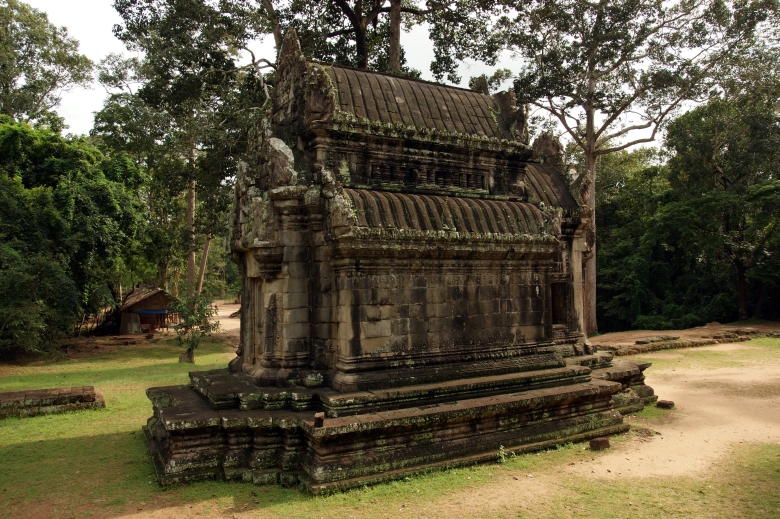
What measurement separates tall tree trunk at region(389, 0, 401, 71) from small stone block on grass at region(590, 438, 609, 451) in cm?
1594

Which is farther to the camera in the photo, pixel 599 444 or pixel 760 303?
pixel 760 303

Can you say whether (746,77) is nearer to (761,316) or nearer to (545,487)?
(761,316)

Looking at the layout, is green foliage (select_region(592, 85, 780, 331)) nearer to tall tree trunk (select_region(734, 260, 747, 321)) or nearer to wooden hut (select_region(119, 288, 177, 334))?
tall tree trunk (select_region(734, 260, 747, 321))

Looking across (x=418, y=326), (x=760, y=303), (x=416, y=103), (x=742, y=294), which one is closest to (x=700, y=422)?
(x=418, y=326)

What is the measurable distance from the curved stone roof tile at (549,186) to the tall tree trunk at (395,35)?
36.4ft

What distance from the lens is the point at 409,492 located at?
20.1 ft

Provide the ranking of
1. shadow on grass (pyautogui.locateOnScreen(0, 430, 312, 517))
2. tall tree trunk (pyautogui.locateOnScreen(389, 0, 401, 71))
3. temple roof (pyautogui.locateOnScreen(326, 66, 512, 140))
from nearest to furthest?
shadow on grass (pyautogui.locateOnScreen(0, 430, 312, 517)) → temple roof (pyautogui.locateOnScreen(326, 66, 512, 140)) → tall tree trunk (pyautogui.locateOnScreen(389, 0, 401, 71))

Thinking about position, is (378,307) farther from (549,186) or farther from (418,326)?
(549,186)

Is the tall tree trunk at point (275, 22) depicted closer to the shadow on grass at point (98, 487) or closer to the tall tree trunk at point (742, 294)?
the shadow on grass at point (98, 487)

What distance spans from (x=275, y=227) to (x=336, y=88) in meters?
2.26

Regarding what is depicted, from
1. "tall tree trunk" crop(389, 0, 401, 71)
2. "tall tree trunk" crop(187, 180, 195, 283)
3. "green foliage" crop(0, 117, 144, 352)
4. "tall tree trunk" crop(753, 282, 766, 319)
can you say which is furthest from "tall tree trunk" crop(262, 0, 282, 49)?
"tall tree trunk" crop(753, 282, 766, 319)

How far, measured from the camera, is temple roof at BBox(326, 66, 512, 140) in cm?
838

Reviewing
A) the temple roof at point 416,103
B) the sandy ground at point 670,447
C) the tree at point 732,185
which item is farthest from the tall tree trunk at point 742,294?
the temple roof at point 416,103

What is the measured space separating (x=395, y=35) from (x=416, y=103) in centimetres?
1310
